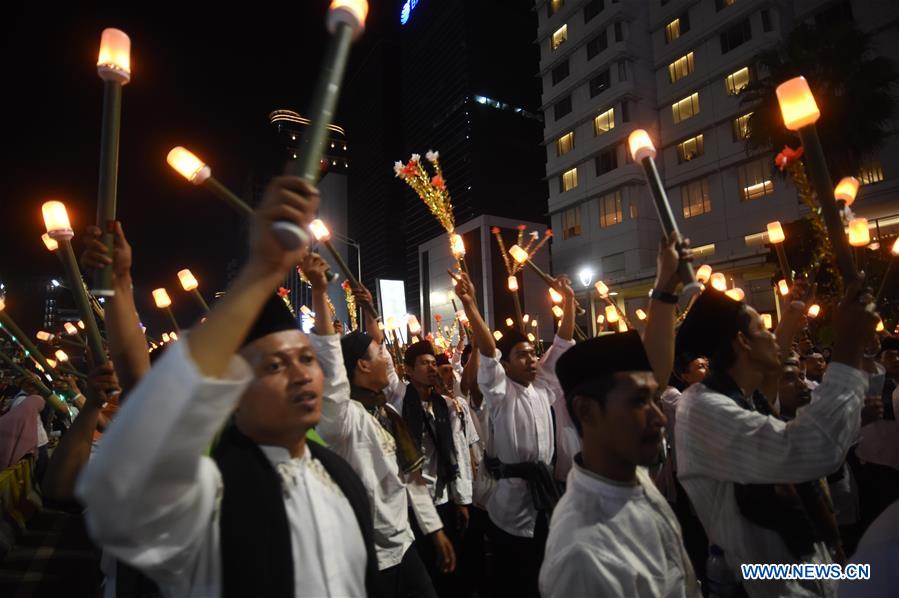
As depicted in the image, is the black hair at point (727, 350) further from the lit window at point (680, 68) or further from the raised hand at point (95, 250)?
the lit window at point (680, 68)

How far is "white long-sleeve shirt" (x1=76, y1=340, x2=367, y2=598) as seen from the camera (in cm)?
111

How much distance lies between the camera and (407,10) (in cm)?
6266

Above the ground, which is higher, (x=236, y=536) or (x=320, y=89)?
(x=320, y=89)

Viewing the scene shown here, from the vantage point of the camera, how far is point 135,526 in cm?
118

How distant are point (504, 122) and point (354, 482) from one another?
55022 mm

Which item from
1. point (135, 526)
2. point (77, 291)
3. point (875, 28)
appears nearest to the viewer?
point (135, 526)

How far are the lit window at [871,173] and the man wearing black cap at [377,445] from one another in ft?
87.1

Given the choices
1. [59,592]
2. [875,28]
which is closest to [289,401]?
[59,592]

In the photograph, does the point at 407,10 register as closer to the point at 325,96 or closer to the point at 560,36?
the point at 560,36

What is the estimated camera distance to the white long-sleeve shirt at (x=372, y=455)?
321cm

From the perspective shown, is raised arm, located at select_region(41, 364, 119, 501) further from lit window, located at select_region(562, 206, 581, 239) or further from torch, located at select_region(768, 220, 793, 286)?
lit window, located at select_region(562, 206, 581, 239)

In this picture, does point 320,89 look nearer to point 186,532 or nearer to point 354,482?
point 186,532

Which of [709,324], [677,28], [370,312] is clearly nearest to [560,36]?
[677,28]

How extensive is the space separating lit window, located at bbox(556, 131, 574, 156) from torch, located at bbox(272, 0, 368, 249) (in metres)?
37.7
